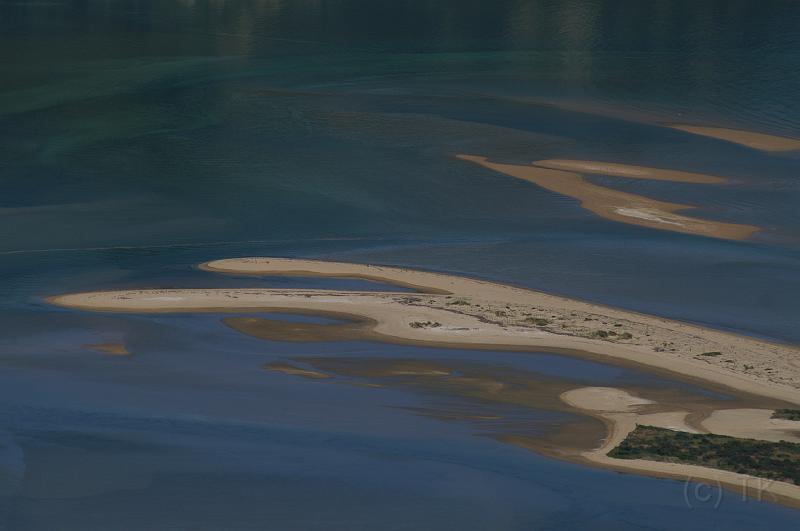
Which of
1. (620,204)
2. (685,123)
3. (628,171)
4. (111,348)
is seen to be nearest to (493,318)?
(111,348)

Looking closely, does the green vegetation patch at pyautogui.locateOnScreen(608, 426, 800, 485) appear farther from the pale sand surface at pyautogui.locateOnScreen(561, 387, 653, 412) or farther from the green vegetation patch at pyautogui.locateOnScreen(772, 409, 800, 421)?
the pale sand surface at pyautogui.locateOnScreen(561, 387, 653, 412)

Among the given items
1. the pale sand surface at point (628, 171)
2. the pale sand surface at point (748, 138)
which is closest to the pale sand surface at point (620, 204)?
the pale sand surface at point (628, 171)

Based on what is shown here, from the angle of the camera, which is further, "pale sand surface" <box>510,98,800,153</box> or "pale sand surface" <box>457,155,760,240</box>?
"pale sand surface" <box>510,98,800,153</box>

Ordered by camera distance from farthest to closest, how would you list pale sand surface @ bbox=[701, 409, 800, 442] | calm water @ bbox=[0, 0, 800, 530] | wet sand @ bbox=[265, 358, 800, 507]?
pale sand surface @ bbox=[701, 409, 800, 442] → wet sand @ bbox=[265, 358, 800, 507] → calm water @ bbox=[0, 0, 800, 530]

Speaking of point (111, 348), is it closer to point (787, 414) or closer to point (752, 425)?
point (752, 425)

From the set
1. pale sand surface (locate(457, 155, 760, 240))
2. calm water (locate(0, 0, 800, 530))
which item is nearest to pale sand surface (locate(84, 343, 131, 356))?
calm water (locate(0, 0, 800, 530))

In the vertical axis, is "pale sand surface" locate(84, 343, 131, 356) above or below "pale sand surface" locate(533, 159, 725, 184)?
below

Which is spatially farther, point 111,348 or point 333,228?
point 333,228
